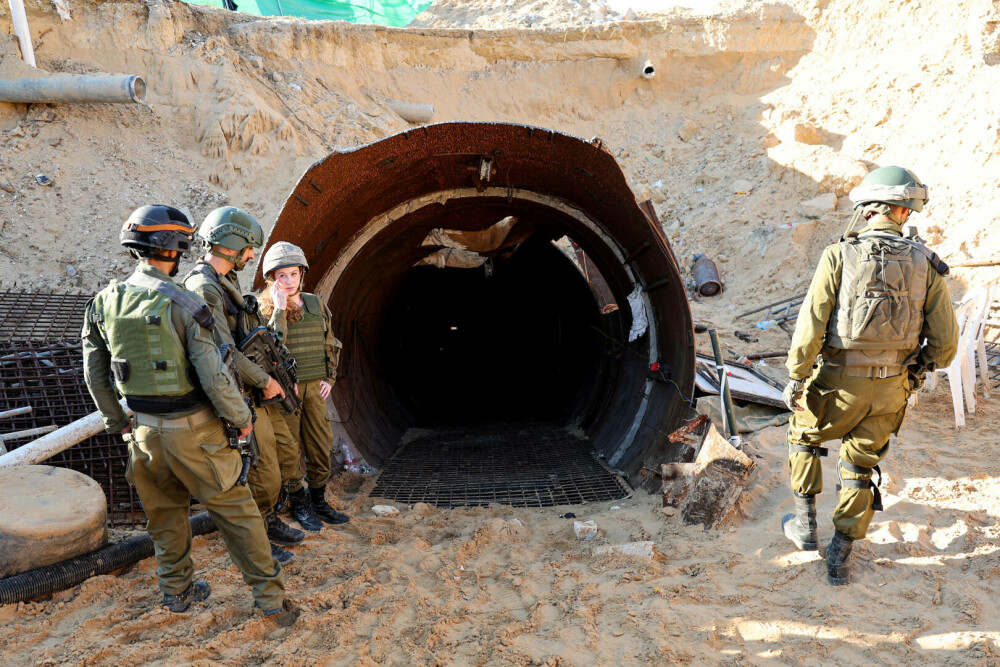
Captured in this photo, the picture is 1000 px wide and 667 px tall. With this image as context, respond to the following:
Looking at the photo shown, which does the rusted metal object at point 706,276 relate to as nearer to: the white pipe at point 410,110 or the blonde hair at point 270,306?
the white pipe at point 410,110

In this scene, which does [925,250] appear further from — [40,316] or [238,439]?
[40,316]

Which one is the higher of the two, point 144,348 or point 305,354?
point 144,348

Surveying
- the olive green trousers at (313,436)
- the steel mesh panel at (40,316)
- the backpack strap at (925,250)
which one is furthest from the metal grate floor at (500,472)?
the steel mesh panel at (40,316)

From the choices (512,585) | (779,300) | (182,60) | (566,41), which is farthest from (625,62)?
(512,585)

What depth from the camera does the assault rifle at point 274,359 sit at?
3354 millimetres

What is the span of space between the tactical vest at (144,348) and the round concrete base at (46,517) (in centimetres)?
98

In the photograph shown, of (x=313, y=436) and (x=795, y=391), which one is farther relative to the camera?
(x=313, y=436)

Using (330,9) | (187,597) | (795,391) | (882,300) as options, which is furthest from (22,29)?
(882,300)

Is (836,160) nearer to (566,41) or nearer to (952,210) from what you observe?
(952,210)

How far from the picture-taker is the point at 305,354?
4004 mm

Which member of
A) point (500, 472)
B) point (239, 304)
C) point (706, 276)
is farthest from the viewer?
point (706, 276)

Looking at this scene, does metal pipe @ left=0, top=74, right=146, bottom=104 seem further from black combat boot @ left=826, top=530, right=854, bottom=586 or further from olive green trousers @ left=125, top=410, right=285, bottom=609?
black combat boot @ left=826, top=530, right=854, bottom=586

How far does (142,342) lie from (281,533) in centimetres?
170

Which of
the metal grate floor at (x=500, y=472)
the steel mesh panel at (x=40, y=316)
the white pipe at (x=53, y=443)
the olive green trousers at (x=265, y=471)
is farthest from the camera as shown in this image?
the steel mesh panel at (x=40, y=316)
